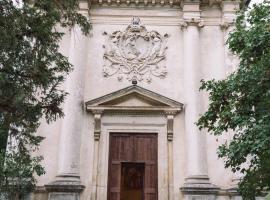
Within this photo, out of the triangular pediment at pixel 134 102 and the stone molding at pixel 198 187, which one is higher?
the triangular pediment at pixel 134 102

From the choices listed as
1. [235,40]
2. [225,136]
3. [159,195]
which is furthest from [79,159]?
[235,40]

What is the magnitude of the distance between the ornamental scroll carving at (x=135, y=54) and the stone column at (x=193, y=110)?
0.94 m

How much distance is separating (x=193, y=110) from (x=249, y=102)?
551cm

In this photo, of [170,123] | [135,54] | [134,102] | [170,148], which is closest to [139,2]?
[135,54]

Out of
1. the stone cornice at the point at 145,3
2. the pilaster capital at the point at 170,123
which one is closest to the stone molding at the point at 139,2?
the stone cornice at the point at 145,3

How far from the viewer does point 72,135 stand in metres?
14.1

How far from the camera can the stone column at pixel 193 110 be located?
13.4 metres

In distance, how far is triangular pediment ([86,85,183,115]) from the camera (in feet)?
47.9

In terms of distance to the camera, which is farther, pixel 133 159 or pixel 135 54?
pixel 135 54

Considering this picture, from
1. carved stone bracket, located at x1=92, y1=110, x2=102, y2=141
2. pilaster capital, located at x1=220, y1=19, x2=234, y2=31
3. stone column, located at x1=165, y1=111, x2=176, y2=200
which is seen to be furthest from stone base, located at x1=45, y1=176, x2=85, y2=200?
pilaster capital, located at x1=220, y1=19, x2=234, y2=31

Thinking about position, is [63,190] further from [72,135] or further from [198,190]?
[198,190]

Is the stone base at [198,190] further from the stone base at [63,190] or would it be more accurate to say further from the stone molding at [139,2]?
the stone molding at [139,2]

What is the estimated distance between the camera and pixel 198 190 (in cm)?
1337

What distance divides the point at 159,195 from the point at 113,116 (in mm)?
3171
